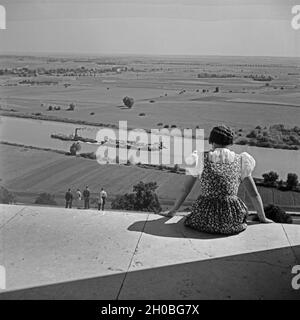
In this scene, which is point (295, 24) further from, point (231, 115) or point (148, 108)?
point (148, 108)

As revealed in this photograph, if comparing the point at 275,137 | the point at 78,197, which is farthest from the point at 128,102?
the point at 275,137

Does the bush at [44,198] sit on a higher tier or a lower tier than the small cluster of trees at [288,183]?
lower

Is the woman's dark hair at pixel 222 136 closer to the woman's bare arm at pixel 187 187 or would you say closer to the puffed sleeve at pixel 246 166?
the puffed sleeve at pixel 246 166

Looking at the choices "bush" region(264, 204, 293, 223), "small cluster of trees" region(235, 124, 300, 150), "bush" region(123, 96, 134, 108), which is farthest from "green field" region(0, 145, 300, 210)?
"bush" region(264, 204, 293, 223)

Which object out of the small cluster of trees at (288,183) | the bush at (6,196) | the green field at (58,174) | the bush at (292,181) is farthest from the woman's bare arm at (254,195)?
the bush at (6,196)

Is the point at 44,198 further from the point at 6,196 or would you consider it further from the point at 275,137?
the point at 275,137
